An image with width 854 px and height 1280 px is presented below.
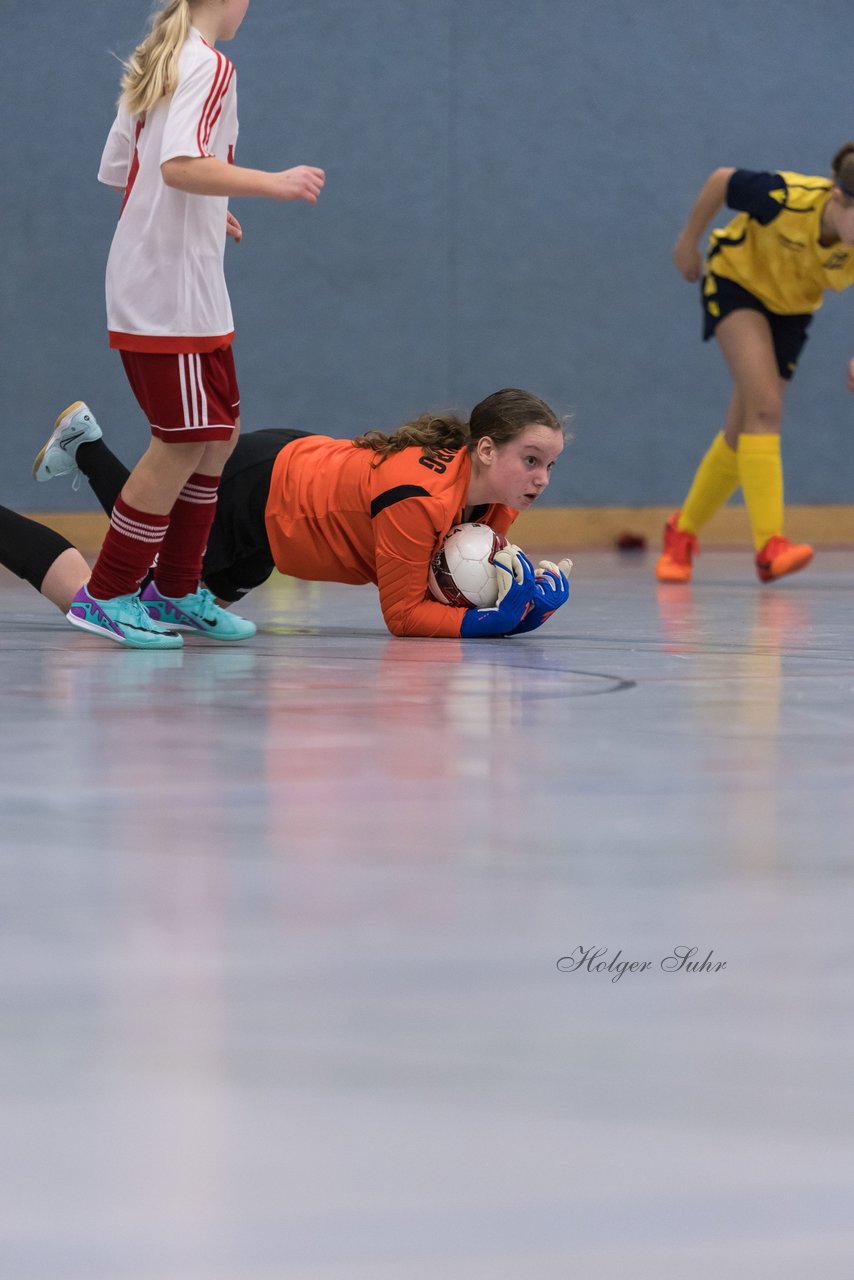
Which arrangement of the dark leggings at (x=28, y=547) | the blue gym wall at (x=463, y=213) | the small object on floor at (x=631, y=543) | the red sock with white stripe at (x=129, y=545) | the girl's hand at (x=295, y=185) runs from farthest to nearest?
the small object on floor at (x=631, y=543) < the blue gym wall at (x=463, y=213) < the dark leggings at (x=28, y=547) < the red sock with white stripe at (x=129, y=545) < the girl's hand at (x=295, y=185)

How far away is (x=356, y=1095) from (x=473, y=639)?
238 cm

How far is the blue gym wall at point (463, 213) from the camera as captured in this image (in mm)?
6051

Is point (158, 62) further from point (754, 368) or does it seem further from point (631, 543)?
point (631, 543)

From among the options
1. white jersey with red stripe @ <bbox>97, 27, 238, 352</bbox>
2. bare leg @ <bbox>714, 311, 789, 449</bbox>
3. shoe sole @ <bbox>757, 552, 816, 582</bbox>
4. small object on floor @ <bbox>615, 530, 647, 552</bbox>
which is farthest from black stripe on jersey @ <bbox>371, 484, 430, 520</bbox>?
small object on floor @ <bbox>615, 530, 647, 552</bbox>

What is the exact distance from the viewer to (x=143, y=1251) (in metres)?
0.84

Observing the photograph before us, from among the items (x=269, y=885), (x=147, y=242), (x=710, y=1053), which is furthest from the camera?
(x=147, y=242)

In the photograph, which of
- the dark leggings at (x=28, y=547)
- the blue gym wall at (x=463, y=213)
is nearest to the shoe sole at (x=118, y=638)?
the dark leggings at (x=28, y=547)

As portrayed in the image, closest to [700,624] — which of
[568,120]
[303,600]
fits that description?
[303,600]

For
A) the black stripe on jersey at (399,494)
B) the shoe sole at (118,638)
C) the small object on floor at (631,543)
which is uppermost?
the black stripe on jersey at (399,494)

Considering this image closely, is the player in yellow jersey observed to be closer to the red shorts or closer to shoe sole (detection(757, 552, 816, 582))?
shoe sole (detection(757, 552, 816, 582))

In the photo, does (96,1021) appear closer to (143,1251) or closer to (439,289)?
(143,1251)

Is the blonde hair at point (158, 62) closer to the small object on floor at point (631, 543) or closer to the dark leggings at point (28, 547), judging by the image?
the dark leggings at point (28, 547)

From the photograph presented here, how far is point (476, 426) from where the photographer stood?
3.31 meters

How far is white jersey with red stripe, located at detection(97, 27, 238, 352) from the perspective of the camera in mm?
3008
